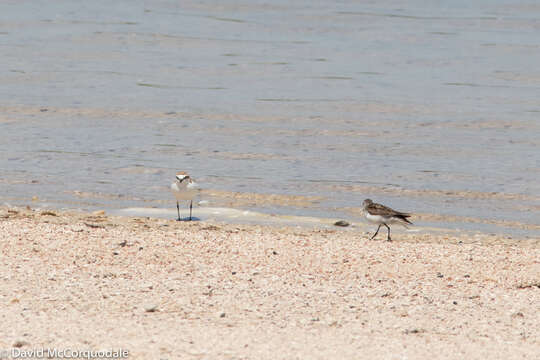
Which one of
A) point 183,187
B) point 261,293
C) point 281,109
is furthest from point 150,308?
point 281,109

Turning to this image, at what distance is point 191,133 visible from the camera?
16312 millimetres

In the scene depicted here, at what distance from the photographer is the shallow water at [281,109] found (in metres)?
12.9

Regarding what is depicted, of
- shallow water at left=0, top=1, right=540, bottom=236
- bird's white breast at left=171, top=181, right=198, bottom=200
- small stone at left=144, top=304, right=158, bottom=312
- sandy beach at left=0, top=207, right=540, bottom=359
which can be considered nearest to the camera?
sandy beach at left=0, top=207, right=540, bottom=359

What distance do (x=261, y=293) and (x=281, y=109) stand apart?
35.4 ft

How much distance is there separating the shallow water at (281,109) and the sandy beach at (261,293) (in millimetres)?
2217

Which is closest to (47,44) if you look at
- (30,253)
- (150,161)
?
(150,161)

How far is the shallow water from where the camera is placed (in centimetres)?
1292

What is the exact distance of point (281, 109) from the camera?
1823 cm

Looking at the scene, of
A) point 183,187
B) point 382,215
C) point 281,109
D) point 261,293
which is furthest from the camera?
point 281,109

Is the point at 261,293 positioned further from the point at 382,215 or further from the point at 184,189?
the point at 184,189

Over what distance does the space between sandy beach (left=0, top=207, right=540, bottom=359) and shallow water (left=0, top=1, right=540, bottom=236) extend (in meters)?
2.22

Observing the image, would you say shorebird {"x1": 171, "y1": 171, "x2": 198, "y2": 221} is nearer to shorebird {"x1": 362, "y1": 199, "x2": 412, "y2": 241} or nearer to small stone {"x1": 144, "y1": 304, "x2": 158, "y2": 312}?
shorebird {"x1": 362, "y1": 199, "x2": 412, "y2": 241}

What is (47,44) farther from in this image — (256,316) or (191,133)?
(256,316)

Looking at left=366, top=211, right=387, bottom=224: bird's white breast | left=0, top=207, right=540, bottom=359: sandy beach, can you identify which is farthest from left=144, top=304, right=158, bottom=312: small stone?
left=366, top=211, right=387, bottom=224: bird's white breast
